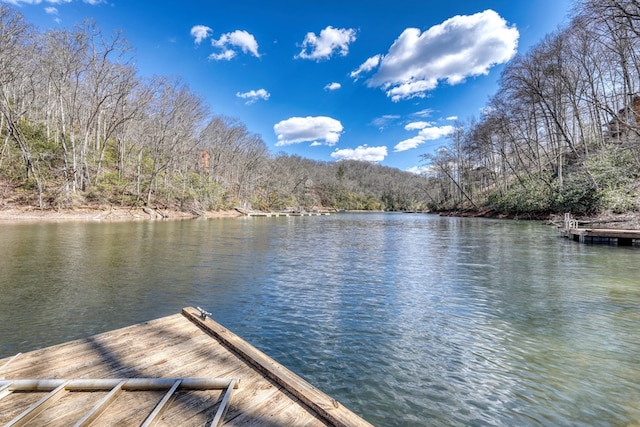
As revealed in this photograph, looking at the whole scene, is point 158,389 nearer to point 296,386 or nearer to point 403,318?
point 296,386

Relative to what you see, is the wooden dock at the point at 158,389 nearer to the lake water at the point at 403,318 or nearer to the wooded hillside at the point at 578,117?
the lake water at the point at 403,318

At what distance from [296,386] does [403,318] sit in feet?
12.1

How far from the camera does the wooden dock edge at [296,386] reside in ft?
7.16

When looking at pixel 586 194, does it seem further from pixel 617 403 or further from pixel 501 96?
pixel 617 403

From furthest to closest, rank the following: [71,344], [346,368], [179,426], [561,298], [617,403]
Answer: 1. [561,298]
2. [346,368]
3. [71,344]
4. [617,403]
5. [179,426]

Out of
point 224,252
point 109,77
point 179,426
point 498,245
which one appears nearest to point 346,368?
point 179,426

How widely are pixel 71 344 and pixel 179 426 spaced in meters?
2.44

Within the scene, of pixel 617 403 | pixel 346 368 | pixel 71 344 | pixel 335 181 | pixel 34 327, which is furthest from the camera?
pixel 335 181

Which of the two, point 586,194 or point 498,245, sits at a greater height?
point 586,194

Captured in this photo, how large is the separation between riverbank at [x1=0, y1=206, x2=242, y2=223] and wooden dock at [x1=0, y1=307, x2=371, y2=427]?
2972 centimetres

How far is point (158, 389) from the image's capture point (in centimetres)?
263

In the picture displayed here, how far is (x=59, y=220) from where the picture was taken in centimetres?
2581

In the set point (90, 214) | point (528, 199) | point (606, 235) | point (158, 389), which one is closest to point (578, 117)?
point (528, 199)

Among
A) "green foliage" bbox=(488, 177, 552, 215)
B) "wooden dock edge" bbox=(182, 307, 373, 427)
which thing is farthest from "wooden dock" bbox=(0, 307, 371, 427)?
"green foliage" bbox=(488, 177, 552, 215)
